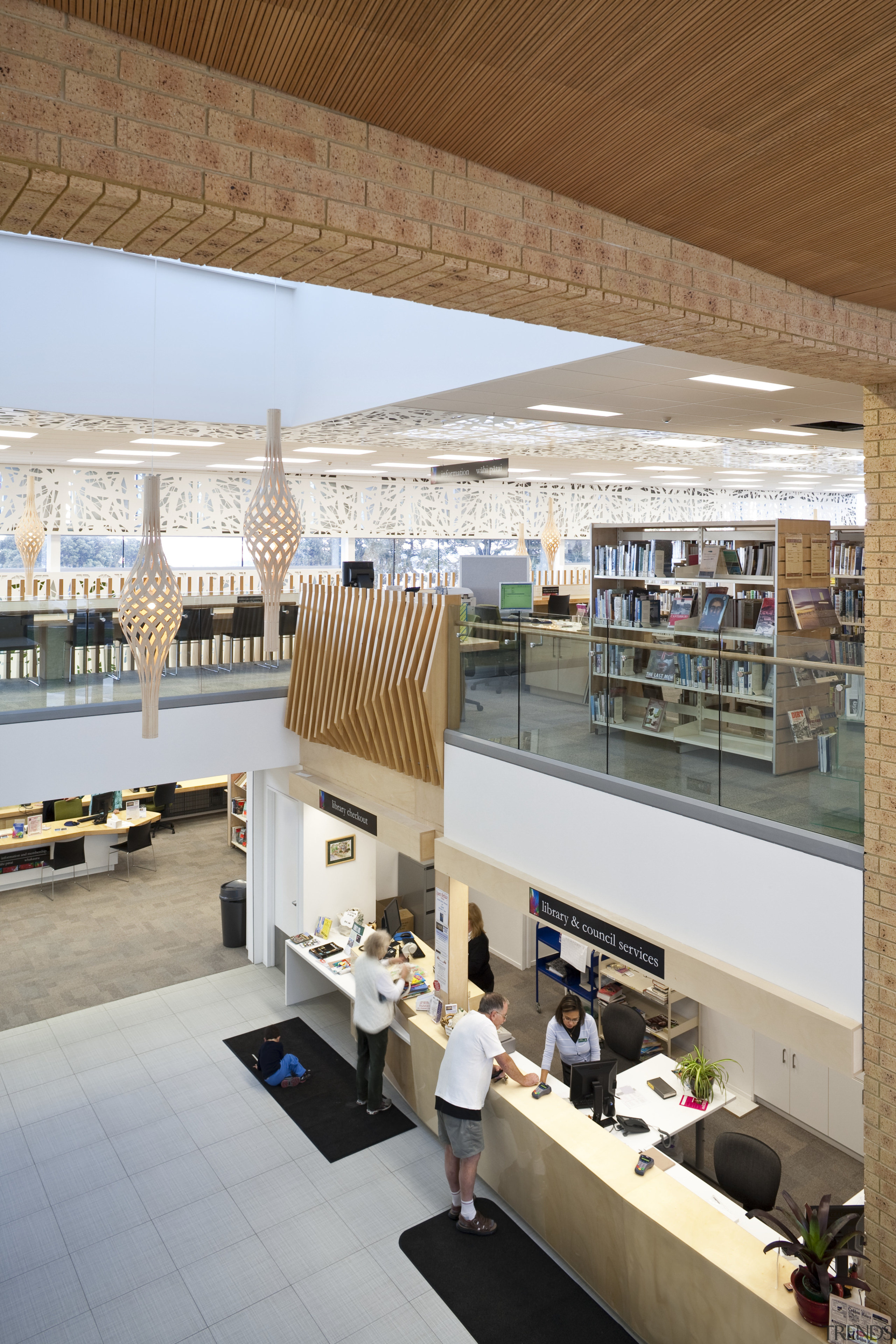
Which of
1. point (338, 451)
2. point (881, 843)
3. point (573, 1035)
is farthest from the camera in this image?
point (338, 451)

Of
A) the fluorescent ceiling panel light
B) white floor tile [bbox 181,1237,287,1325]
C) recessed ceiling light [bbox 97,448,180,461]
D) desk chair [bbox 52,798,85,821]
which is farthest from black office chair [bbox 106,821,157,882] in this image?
the fluorescent ceiling panel light

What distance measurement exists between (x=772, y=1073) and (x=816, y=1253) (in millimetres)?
3684

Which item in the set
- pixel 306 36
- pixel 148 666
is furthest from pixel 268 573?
pixel 306 36

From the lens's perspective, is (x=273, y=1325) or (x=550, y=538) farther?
(x=550, y=538)

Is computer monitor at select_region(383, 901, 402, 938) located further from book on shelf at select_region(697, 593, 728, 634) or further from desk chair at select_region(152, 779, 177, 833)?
desk chair at select_region(152, 779, 177, 833)

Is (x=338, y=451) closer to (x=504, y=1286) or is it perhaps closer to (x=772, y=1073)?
(x=772, y=1073)

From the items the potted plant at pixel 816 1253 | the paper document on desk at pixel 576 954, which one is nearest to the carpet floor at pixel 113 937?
the paper document on desk at pixel 576 954

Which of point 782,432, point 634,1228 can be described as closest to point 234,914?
point 634,1228

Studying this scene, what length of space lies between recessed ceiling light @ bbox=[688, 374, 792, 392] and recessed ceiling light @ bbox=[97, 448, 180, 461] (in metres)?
8.23

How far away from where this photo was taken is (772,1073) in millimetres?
7652

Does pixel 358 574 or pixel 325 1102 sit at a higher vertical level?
pixel 358 574

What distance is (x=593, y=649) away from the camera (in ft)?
21.7

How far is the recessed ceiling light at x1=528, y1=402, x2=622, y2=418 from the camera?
311 inches

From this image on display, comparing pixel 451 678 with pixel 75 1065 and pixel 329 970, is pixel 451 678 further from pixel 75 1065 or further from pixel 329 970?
pixel 75 1065
